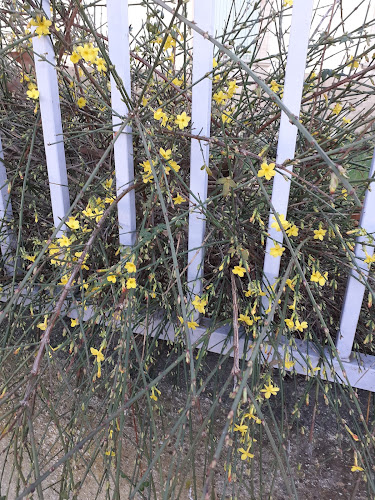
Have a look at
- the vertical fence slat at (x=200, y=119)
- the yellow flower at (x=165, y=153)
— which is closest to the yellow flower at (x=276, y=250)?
the vertical fence slat at (x=200, y=119)

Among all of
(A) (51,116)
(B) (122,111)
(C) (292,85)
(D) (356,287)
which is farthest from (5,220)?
(D) (356,287)

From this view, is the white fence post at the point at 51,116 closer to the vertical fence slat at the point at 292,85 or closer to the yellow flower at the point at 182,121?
the yellow flower at the point at 182,121

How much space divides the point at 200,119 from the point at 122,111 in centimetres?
24

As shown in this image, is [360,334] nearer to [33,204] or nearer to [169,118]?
[169,118]

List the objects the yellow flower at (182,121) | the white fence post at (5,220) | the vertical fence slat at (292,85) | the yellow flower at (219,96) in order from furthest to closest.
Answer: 1. the white fence post at (5,220)
2. the yellow flower at (219,96)
3. the yellow flower at (182,121)
4. the vertical fence slat at (292,85)

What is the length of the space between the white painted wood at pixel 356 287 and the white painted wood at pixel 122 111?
68cm

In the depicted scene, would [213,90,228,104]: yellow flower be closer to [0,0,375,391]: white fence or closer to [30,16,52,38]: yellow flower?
[0,0,375,391]: white fence

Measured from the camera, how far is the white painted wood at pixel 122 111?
1185 millimetres

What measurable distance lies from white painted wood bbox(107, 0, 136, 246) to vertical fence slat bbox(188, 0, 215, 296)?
20cm

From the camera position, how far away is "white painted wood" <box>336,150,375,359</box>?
4.05 feet

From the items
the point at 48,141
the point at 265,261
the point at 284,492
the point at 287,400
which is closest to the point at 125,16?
the point at 48,141

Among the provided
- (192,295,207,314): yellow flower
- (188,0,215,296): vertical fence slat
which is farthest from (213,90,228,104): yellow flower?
(192,295,207,314): yellow flower

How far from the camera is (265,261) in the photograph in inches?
53.1

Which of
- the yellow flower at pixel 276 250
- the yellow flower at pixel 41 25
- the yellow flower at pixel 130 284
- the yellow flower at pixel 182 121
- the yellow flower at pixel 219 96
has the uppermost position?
the yellow flower at pixel 41 25
